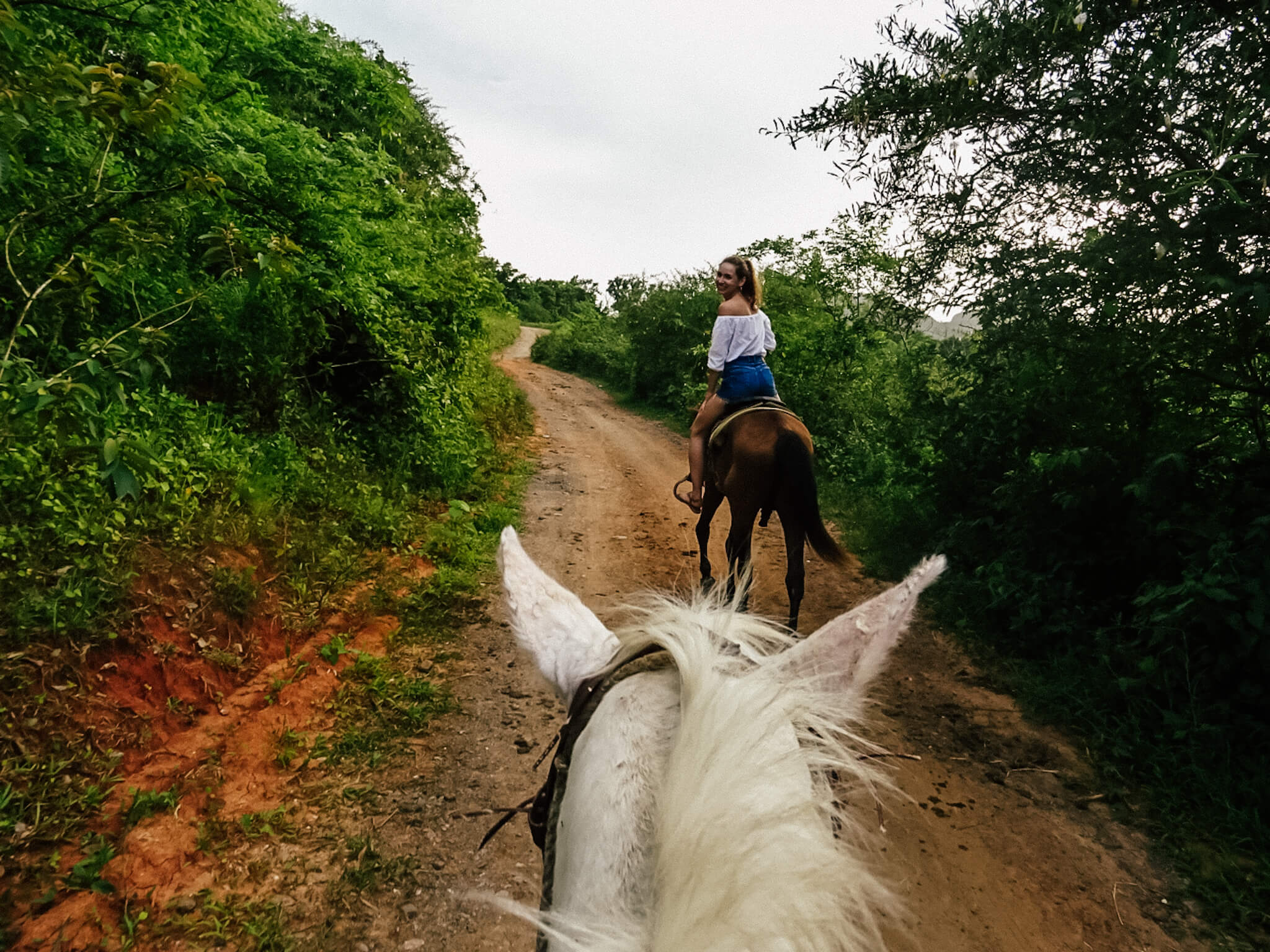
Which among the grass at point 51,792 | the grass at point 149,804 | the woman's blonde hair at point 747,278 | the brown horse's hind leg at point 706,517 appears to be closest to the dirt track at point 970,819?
the brown horse's hind leg at point 706,517

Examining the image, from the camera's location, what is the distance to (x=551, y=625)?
5.42ft

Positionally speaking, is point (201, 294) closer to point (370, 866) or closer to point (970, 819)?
point (370, 866)

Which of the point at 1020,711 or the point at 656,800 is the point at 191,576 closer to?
the point at 656,800

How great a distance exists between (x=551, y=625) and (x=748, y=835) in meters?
0.95

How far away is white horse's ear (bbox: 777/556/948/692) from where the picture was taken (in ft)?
4.02

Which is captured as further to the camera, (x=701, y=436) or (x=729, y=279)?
(x=701, y=436)

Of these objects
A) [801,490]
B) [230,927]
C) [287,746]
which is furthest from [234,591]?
[801,490]

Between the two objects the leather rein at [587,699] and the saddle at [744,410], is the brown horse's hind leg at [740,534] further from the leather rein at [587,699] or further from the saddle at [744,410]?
the leather rein at [587,699]

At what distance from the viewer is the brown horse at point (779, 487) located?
4379 millimetres

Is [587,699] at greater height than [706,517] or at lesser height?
greater

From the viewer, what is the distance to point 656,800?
0.92 meters

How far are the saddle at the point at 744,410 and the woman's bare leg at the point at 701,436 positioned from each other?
8cm

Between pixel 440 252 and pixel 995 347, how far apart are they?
5.78 meters

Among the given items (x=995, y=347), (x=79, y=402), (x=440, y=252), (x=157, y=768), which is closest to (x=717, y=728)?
(x=79, y=402)
